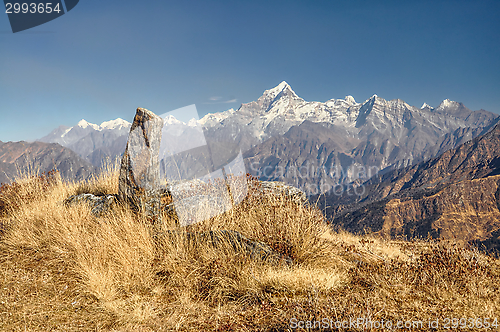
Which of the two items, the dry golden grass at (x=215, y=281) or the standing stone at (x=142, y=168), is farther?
the standing stone at (x=142, y=168)

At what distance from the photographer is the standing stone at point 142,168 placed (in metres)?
5.59

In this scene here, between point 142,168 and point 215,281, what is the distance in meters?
3.43

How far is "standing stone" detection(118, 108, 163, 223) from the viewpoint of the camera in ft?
18.3

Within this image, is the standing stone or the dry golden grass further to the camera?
the standing stone

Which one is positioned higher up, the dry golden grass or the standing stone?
the standing stone

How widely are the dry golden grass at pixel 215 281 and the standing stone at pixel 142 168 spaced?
772 mm

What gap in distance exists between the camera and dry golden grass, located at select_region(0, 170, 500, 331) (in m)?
2.73

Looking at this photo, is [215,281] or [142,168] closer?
[215,281]

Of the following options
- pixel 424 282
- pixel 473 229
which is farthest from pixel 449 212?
pixel 424 282

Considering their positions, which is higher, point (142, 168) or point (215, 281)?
point (142, 168)

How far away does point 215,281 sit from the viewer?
354cm

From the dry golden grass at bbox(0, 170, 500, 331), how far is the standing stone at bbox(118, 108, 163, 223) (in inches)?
30.4

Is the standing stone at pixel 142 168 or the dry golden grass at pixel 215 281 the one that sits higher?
the standing stone at pixel 142 168

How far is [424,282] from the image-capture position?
11.4 ft
